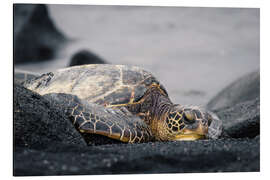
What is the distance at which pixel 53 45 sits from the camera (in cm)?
495

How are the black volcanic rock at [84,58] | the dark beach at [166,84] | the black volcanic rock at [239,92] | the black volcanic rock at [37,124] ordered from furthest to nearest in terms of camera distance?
the black volcanic rock at [84,58]
the black volcanic rock at [239,92]
the black volcanic rock at [37,124]
the dark beach at [166,84]

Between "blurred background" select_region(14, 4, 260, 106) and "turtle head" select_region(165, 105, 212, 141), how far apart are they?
3.05 ft

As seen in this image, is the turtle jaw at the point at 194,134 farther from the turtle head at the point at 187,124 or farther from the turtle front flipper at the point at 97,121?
the turtle front flipper at the point at 97,121

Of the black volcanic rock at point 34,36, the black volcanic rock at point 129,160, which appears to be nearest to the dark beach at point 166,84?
the black volcanic rock at point 129,160

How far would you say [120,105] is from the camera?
311 cm

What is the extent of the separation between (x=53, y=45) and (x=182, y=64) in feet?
6.70

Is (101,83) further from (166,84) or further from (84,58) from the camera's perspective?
(84,58)

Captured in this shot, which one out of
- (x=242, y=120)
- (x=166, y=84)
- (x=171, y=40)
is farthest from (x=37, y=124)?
(x=166, y=84)

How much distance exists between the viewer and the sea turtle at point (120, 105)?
244 centimetres

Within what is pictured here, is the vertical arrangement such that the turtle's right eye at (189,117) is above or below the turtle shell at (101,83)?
below

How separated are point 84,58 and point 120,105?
14.0 feet

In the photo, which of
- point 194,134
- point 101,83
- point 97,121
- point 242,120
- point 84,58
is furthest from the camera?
point 84,58

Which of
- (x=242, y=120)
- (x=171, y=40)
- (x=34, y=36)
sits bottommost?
(x=242, y=120)
